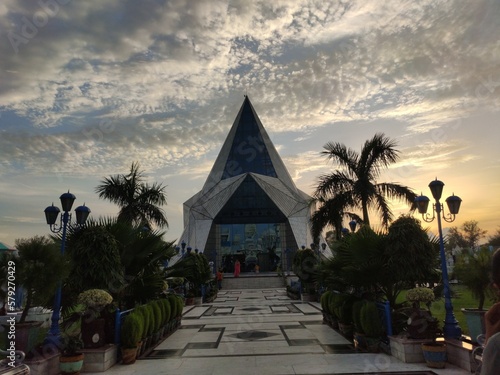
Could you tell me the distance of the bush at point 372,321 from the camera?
8.98m

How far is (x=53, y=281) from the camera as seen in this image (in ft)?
23.9

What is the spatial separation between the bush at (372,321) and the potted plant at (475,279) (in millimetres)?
1958

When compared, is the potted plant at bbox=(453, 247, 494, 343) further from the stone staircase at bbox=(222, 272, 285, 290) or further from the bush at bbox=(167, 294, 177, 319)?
the stone staircase at bbox=(222, 272, 285, 290)

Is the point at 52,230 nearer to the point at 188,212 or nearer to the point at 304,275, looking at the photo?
the point at 304,275

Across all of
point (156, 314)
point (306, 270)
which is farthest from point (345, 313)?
point (306, 270)

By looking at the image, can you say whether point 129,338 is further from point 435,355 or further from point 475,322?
point 475,322

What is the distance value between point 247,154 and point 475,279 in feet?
166

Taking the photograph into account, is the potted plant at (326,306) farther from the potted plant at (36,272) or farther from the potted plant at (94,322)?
the potted plant at (36,272)

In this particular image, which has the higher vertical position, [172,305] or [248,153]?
[248,153]

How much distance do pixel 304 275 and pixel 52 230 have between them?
1545 centimetres

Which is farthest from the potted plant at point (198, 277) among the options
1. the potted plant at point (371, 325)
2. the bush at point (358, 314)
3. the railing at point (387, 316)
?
the railing at point (387, 316)

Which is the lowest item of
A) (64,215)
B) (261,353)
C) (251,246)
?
(261,353)

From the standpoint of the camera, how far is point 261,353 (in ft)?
31.0

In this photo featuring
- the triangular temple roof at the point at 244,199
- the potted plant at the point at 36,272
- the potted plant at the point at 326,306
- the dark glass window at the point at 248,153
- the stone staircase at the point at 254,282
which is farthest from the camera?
the dark glass window at the point at 248,153
